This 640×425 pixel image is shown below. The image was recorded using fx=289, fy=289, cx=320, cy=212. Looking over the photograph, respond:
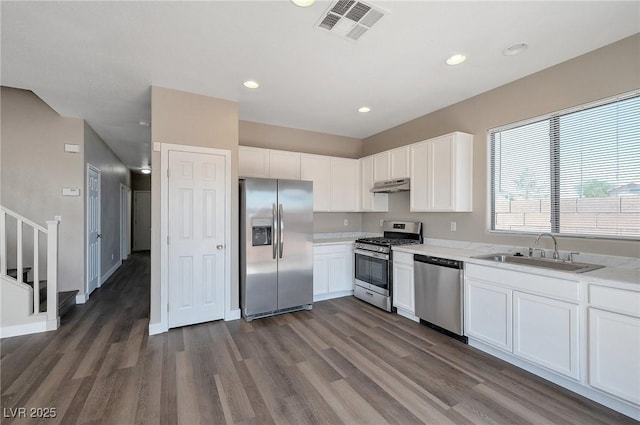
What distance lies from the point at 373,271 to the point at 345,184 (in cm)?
164

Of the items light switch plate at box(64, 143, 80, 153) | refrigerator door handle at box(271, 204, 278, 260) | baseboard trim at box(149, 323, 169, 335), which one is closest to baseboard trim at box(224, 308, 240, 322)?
baseboard trim at box(149, 323, 169, 335)

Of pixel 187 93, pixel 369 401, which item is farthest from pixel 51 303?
pixel 369 401

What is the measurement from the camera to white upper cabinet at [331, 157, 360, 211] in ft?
16.4

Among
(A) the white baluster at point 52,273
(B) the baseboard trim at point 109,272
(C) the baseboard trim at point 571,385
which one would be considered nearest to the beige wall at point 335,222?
(C) the baseboard trim at point 571,385

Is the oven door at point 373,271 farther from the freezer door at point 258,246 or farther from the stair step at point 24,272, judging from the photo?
the stair step at point 24,272

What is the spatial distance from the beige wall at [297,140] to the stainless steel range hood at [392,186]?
1.13 m

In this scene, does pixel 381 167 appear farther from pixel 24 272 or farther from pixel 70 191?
pixel 24 272

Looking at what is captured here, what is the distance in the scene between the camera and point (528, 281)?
2.45 metres

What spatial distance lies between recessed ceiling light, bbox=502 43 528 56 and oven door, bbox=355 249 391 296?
100 inches

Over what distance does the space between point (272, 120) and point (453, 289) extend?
3484 millimetres

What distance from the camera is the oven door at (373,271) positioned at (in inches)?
157

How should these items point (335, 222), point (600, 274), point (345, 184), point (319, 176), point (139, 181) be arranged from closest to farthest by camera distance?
1. point (600, 274)
2. point (319, 176)
3. point (345, 184)
4. point (335, 222)
5. point (139, 181)

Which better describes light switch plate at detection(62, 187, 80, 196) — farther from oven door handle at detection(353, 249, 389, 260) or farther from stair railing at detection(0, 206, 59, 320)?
oven door handle at detection(353, 249, 389, 260)

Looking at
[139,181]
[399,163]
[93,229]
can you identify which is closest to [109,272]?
[93,229]
